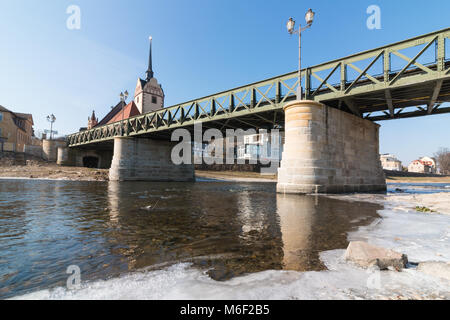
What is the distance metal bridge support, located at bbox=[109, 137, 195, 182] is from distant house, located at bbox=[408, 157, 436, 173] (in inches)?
5389

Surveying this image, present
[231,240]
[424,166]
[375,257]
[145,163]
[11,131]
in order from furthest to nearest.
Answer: [424,166] < [11,131] < [145,163] < [231,240] < [375,257]

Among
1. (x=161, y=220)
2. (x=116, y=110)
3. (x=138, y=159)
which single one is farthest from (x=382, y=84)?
(x=116, y=110)

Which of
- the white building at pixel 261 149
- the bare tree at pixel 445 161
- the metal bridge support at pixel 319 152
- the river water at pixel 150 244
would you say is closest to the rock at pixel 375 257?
the river water at pixel 150 244

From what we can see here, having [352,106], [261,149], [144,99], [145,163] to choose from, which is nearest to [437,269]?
[352,106]

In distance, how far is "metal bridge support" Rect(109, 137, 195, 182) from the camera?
1215 inches

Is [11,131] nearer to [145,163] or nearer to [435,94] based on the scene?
[145,163]

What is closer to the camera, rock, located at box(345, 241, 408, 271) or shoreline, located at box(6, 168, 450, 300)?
shoreline, located at box(6, 168, 450, 300)

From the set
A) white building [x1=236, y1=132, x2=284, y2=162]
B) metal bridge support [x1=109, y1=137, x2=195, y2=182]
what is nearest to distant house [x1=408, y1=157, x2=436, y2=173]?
white building [x1=236, y1=132, x2=284, y2=162]

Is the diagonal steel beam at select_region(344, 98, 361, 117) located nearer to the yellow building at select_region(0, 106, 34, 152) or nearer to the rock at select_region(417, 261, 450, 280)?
the rock at select_region(417, 261, 450, 280)

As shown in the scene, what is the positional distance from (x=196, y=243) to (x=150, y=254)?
95 centimetres

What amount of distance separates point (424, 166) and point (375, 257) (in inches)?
6056

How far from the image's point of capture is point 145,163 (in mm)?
33125

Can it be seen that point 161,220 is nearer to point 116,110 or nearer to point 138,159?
point 138,159

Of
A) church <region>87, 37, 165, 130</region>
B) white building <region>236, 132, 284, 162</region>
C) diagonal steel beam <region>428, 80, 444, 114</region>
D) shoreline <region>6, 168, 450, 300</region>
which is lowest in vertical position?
shoreline <region>6, 168, 450, 300</region>
